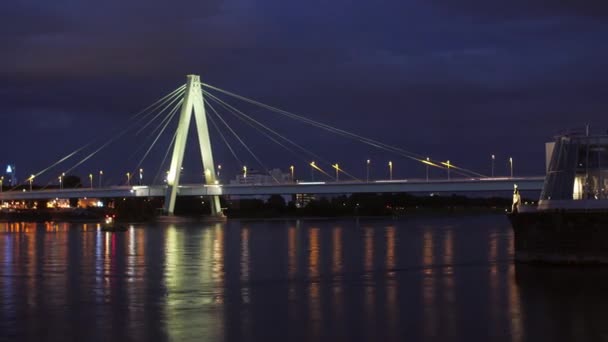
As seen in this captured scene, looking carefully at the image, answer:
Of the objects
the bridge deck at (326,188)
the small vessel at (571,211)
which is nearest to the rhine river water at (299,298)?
the small vessel at (571,211)

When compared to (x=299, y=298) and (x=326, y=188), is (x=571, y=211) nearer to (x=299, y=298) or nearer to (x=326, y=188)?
(x=299, y=298)

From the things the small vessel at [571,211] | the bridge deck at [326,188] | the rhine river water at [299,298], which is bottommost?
the rhine river water at [299,298]

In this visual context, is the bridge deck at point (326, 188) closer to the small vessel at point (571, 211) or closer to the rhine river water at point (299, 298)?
the rhine river water at point (299, 298)

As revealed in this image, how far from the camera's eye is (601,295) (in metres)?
22.5

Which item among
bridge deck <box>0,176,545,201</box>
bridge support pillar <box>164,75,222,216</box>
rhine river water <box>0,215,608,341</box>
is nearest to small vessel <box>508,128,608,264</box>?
rhine river water <box>0,215,608,341</box>

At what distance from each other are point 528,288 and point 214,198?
227ft

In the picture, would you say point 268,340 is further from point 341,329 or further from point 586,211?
point 586,211

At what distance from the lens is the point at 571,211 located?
29297 mm

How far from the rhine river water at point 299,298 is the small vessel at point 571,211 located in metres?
0.79

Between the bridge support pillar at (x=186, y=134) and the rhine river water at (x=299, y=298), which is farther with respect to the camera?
the bridge support pillar at (x=186, y=134)

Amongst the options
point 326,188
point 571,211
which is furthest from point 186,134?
point 571,211

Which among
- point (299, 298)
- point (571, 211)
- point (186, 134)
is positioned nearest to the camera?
point (299, 298)

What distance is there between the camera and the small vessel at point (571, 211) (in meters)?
28.8

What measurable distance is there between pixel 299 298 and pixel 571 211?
35.9 feet
